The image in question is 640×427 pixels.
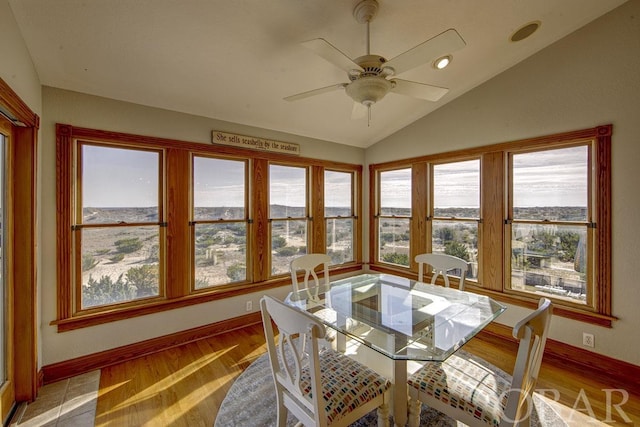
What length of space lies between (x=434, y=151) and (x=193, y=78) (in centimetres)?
291

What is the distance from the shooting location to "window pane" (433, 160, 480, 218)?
3365 millimetres

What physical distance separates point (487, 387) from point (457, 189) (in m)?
2.49

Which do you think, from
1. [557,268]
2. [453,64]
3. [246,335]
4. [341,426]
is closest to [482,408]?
[341,426]

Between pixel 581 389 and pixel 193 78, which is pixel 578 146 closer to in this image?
pixel 581 389

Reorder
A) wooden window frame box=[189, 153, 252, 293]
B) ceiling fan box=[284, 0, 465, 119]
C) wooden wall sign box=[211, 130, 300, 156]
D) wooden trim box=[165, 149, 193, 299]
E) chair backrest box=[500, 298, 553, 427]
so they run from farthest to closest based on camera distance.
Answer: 1. wooden wall sign box=[211, 130, 300, 156]
2. wooden window frame box=[189, 153, 252, 293]
3. wooden trim box=[165, 149, 193, 299]
4. ceiling fan box=[284, 0, 465, 119]
5. chair backrest box=[500, 298, 553, 427]

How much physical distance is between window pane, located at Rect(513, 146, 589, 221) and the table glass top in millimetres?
1327

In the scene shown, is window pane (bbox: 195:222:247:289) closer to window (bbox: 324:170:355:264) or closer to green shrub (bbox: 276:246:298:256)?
green shrub (bbox: 276:246:298:256)

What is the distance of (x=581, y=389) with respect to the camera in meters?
2.27

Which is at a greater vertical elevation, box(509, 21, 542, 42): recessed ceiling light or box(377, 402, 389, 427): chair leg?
box(509, 21, 542, 42): recessed ceiling light

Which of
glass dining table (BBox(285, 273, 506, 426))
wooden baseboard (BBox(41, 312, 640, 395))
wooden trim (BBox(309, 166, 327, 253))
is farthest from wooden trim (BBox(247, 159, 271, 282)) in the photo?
glass dining table (BBox(285, 273, 506, 426))

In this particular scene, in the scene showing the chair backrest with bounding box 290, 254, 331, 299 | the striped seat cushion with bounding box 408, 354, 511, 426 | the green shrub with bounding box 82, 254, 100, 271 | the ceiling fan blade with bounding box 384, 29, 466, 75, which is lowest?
the striped seat cushion with bounding box 408, 354, 511, 426

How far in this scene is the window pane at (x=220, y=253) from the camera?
10.4 ft

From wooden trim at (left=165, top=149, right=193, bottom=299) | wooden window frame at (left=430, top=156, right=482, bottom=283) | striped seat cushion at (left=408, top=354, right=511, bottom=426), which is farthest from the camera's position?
wooden window frame at (left=430, top=156, right=482, bottom=283)

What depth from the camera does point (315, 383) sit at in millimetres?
1319
